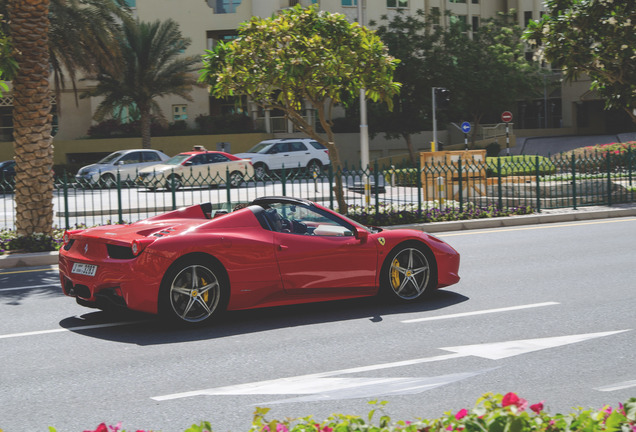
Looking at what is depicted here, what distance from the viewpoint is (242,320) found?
8.27 meters

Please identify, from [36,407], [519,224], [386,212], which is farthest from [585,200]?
[36,407]

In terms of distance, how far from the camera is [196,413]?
5.29 m

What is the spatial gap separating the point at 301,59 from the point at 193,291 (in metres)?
9.79

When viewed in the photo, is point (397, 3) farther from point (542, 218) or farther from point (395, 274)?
point (395, 274)

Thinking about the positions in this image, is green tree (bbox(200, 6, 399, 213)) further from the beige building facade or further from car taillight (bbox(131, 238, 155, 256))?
the beige building facade

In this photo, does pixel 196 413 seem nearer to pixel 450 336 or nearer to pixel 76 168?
pixel 450 336

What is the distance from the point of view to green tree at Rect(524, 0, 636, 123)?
2195cm

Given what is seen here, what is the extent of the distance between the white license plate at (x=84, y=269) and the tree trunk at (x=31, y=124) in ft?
21.8

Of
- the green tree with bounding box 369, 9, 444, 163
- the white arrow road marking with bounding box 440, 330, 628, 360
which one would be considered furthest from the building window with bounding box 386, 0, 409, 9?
the white arrow road marking with bounding box 440, 330, 628, 360

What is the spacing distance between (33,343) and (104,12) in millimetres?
28397

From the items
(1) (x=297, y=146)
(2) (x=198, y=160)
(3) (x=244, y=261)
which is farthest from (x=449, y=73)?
(3) (x=244, y=261)

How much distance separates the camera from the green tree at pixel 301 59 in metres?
17.0

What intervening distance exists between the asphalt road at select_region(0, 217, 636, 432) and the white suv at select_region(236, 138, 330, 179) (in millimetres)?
24938

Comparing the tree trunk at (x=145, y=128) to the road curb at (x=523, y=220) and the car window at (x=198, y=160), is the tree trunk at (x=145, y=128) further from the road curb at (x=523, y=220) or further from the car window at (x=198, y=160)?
the road curb at (x=523, y=220)
